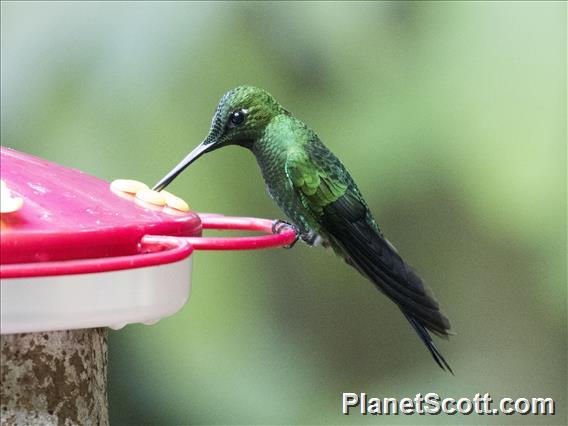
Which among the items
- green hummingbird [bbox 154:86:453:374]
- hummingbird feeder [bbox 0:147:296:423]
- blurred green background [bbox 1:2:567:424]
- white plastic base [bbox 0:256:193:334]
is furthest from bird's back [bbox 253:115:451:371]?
white plastic base [bbox 0:256:193:334]

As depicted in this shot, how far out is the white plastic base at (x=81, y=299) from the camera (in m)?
0.91

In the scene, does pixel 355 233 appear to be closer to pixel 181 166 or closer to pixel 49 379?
pixel 181 166

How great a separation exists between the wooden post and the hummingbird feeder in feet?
0.04

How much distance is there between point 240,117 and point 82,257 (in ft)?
4.13

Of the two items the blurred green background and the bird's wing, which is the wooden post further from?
the blurred green background

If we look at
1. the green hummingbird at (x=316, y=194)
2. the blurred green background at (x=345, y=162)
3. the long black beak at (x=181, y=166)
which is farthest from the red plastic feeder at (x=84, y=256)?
the blurred green background at (x=345, y=162)

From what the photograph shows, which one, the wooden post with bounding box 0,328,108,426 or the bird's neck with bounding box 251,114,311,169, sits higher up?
the bird's neck with bounding box 251,114,311,169

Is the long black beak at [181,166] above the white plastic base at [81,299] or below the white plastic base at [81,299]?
above

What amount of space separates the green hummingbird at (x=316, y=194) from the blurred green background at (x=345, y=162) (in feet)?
1.79

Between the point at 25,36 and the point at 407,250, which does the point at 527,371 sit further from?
the point at 25,36

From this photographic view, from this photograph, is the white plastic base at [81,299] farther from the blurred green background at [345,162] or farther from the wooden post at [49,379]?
the blurred green background at [345,162]

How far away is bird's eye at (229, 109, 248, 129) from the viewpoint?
2160 mm

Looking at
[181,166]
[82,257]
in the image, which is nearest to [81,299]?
[82,257]

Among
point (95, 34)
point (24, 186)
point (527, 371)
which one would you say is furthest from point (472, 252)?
point (24, 186)
